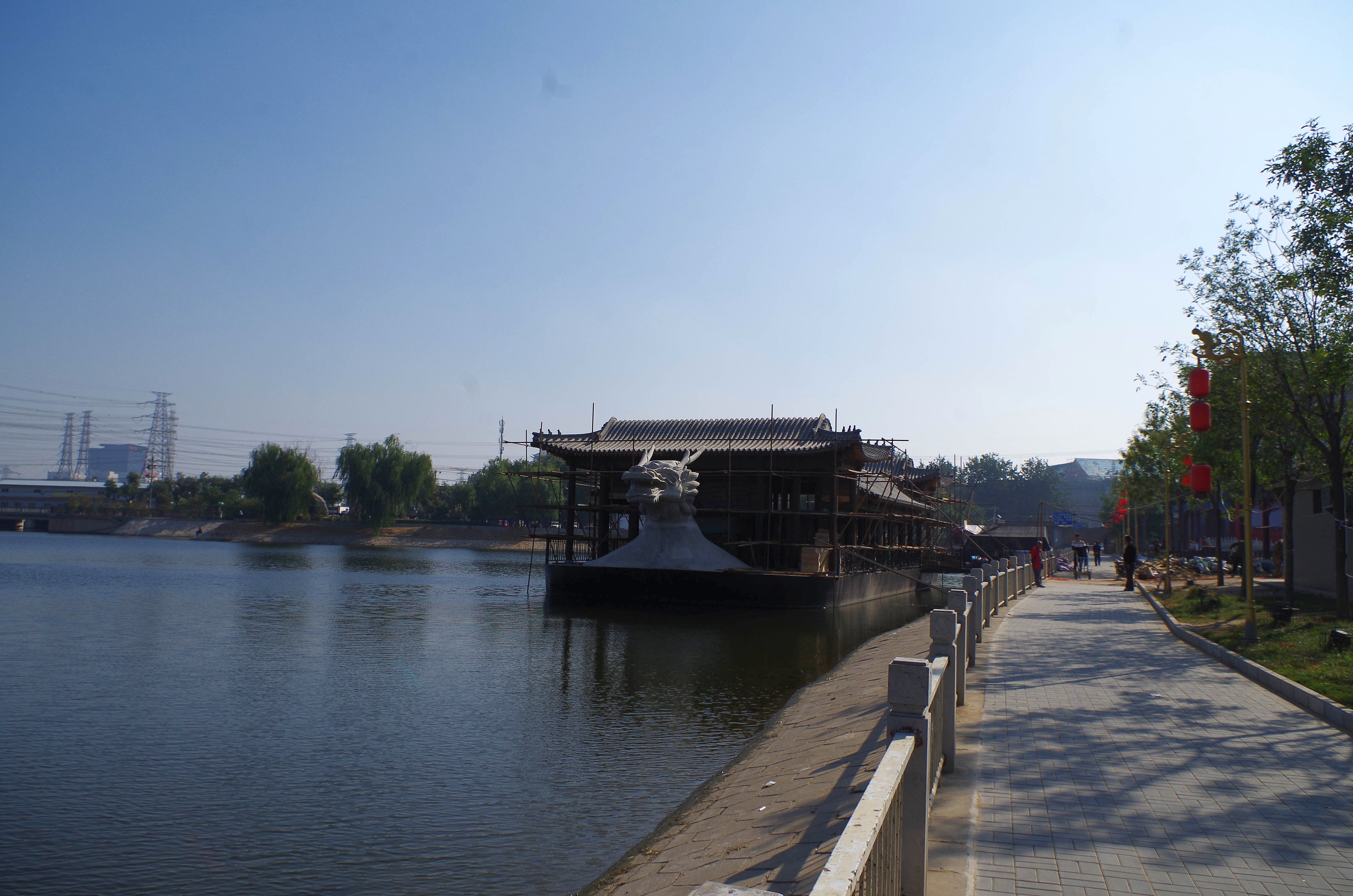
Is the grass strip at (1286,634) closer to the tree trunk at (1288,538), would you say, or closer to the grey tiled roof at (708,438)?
the tree trunk at (1288,538)

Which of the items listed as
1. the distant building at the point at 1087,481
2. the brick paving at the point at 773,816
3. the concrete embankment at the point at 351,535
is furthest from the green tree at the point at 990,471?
the brick paving at the point at 773,816

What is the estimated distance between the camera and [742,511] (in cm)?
2931

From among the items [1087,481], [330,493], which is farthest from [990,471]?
[330,493]

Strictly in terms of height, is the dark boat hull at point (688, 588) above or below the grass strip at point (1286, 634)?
below

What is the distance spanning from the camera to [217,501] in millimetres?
87188

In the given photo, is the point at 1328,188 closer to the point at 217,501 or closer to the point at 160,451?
the point at 217,501

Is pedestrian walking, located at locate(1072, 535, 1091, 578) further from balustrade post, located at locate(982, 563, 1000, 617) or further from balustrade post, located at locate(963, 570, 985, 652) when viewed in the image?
balustrade post, located at locate(963, 570, 985, 652)

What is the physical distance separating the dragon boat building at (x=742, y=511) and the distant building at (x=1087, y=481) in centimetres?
12139

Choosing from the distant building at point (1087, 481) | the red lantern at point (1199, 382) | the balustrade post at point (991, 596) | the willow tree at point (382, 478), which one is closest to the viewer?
the red lantern at point (1199, 382)

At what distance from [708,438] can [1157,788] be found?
25819 millimetres

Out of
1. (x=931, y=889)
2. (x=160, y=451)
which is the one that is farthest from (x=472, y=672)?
(x=160, y=451)

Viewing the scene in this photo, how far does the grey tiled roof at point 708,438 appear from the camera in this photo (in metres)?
29.6

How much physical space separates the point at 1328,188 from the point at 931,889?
13382 mm

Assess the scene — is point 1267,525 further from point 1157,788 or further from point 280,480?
point 280,480
